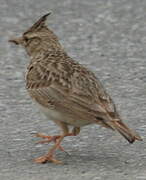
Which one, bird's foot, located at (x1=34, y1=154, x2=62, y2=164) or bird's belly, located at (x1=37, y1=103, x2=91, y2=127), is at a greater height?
bird's belly, located at (x1=37, y1=103, x2=91, y2=127)

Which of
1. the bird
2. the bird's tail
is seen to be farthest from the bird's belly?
the bird's tail

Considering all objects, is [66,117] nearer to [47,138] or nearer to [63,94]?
[63,94]

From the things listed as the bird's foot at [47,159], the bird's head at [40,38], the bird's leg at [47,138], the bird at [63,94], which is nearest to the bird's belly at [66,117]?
the bird at [63,94]

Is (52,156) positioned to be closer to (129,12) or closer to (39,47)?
(39,47)

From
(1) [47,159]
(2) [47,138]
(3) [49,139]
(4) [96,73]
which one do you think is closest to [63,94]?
(1) [47,159]

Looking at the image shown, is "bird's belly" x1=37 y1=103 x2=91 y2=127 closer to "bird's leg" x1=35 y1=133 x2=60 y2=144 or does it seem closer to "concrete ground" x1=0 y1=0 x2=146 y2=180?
"concrete ground" x1=0 y1=0 x2=146 y2=180

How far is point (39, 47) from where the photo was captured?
8789mm

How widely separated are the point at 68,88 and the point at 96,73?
3.65 m

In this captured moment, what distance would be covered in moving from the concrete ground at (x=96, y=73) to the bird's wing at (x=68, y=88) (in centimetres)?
57

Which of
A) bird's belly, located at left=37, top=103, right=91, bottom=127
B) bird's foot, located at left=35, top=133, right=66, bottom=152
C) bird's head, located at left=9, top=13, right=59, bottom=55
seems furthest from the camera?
bird's head, located at left=9, top=13, right=59, bottom=55

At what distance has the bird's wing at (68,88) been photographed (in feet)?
25.1

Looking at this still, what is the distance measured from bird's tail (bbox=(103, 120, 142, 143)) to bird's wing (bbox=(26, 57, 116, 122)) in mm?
148

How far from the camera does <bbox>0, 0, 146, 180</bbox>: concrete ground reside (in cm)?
777

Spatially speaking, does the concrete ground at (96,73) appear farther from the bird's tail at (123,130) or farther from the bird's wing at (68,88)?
the bird's wing at (68,88)
